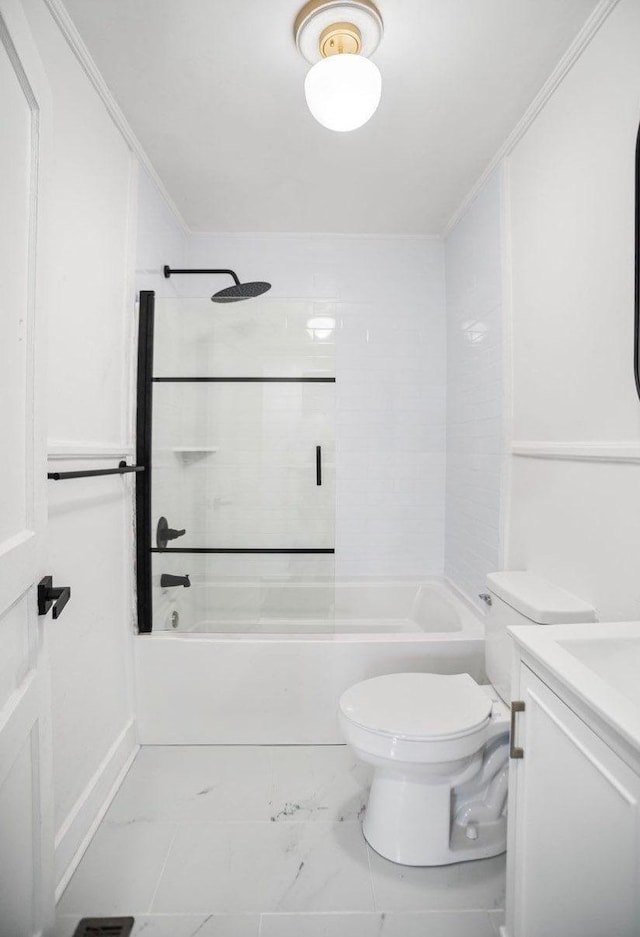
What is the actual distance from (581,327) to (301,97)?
1246 millimetres

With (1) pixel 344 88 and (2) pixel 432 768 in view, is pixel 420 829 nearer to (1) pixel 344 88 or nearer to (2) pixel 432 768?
(2) pixel 432 768

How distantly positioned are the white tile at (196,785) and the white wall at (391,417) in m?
1.23

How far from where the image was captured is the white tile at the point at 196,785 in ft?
5.42

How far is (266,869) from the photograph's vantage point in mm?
1430

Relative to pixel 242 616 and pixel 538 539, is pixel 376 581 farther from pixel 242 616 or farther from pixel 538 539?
pixel 538 539

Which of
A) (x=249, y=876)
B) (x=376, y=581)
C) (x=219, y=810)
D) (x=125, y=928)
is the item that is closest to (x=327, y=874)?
(x=249, y=876)

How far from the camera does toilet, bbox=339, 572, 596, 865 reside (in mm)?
1398

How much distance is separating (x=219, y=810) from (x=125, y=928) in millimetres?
447

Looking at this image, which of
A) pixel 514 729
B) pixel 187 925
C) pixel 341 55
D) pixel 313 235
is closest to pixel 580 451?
pixel 514 729

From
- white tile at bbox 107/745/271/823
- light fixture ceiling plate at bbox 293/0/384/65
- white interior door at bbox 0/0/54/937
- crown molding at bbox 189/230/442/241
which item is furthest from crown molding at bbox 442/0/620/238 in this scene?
white tile at bbox 107/745/271/823

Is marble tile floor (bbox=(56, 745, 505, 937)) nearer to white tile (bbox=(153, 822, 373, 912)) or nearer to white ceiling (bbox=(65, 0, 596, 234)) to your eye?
white tile (bbox=(153, 822, 373, 912))

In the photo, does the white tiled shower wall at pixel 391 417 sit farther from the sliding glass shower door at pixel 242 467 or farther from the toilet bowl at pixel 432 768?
the toilet bowl at pixel 432 768

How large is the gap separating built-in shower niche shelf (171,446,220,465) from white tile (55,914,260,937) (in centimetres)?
150

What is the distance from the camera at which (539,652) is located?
0.96 metres
